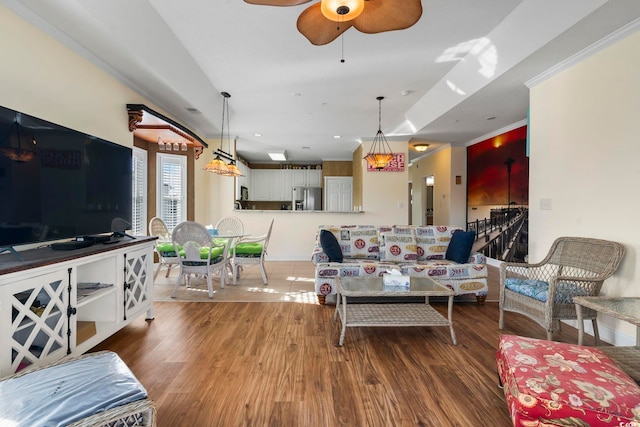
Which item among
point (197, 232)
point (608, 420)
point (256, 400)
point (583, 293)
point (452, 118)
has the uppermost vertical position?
point (452, 118)

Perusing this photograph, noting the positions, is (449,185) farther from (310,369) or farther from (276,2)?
(276,2)

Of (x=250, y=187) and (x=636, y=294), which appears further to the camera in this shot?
(x=250, y=187)

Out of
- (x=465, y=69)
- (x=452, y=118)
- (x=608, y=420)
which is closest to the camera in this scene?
(x=608, y=420)

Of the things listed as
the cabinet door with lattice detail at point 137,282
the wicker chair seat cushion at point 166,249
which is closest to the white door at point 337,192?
the wicker chair seat cushion at point 166,249

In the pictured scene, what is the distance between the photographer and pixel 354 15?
5.30ft

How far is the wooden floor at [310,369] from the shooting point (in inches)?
64.4

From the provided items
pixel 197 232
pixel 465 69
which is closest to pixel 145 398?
pixel 197 232

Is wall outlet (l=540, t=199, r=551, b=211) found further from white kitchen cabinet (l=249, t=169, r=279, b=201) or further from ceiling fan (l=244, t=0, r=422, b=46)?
white kitchen cabinet (l=249, t=169, r=279, b=201)

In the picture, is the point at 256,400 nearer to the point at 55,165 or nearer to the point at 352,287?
the point at 352,287

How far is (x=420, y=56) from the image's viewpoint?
129 inches

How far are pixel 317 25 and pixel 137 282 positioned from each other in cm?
256

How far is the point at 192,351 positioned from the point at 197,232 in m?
1.60

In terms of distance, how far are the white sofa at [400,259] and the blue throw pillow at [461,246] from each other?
82 millimetres

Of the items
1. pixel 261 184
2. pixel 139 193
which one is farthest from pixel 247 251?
pixel 261 184
